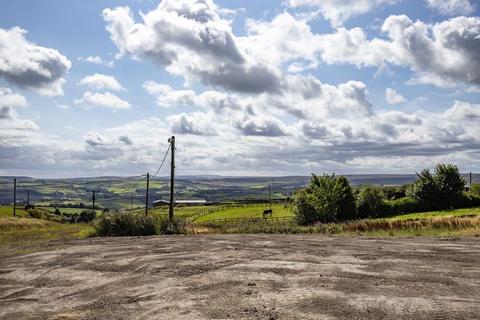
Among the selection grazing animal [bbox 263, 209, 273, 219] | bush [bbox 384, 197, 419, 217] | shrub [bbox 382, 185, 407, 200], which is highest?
shrub [bbox 382, 185, 407, 200]

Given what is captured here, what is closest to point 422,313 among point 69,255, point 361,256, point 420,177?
point 361,256

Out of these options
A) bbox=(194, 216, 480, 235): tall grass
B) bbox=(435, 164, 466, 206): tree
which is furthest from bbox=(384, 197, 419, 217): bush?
bbox=(194, 216, 480, 235): tall grass

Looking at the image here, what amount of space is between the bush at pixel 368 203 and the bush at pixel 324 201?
338 centimetres

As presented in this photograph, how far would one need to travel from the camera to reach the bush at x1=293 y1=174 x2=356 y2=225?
218 feet

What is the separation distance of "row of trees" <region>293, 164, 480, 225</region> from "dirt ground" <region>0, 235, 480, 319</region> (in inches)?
1684

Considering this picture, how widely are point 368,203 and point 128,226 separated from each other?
45.3 meters

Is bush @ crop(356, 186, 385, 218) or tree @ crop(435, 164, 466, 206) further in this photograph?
tree @ crop(435, 164, 466, 206)

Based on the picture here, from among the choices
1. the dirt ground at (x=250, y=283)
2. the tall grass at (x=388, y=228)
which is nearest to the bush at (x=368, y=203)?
the tall grass at (x=388, y=228)

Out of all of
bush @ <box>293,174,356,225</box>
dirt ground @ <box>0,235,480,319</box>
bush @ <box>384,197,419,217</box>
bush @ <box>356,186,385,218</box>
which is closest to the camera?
dirt ground @ <box>0,235,480,319</box>

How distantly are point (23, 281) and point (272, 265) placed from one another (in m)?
9.22

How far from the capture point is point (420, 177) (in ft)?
253

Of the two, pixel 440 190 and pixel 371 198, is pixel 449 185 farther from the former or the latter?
pixel 371 198

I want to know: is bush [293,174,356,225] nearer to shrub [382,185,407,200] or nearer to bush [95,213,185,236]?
shrub [382,185,407,200]

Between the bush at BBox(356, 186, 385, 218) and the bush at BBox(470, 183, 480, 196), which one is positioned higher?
the bush at BBox(470, 183, 480, 196)
